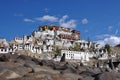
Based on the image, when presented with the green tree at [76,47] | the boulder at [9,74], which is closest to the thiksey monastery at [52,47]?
the green tree at [76,47]

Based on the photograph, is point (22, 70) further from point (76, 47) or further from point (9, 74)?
point (76, 47)

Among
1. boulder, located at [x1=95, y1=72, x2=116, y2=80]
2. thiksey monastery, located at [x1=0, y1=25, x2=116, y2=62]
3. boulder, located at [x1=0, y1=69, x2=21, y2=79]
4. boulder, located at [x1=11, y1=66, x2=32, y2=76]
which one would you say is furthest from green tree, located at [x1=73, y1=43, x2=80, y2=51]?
boulder, located at [x1=0, y1=69, x2=21, y2=79]

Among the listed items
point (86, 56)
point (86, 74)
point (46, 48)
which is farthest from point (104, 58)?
point (86, 74)

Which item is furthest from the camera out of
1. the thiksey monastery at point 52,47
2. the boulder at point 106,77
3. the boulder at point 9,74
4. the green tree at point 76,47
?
the green tree at point 76,47

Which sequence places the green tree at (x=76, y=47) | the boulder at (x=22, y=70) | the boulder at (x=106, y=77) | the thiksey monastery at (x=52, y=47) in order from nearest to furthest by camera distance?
the boulder at (x=22, y=70) → the boulder at (x=106, y=77) → the thiksey monastery at (x=52, y=47) → the green tree at (x=76, y=47)

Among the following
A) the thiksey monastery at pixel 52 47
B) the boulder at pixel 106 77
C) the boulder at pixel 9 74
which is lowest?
the boulder at pixel 106 77

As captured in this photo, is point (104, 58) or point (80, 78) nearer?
point (80, 78)

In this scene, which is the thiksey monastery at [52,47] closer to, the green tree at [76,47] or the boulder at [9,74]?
the green tree at [76,47]

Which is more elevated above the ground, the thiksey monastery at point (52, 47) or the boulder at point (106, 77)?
the thiksey monastery at point (52, 47)

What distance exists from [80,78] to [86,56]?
143m

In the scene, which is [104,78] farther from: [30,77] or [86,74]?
[30,77]

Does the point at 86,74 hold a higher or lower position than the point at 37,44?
lower

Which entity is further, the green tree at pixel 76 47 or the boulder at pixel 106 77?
the green tree at pixel 76 47

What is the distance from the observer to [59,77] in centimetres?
2739
